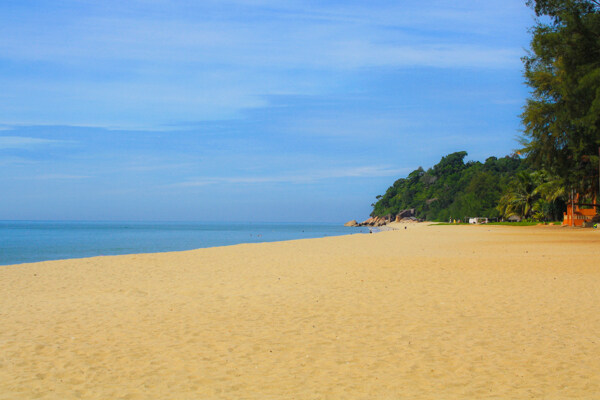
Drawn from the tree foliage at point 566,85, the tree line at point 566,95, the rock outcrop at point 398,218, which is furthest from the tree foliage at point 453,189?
the tree foliage at point 566,85

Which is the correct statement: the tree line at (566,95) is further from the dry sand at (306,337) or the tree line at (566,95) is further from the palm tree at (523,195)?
the palm tree at (523,195)

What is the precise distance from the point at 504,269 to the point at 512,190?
6549cm

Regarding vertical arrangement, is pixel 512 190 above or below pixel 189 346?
above

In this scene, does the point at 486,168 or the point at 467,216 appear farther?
the point at 486,168

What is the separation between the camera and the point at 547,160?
31969 mm

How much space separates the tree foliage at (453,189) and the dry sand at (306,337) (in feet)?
259

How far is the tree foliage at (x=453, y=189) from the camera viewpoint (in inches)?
3797

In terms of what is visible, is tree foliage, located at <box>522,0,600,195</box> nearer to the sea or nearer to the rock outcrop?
the sea

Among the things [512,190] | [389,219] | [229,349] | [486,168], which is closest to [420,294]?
[229,349]

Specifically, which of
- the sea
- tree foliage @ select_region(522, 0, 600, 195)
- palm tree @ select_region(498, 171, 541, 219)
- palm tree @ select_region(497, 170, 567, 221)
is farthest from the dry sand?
palm tree @ select_region(498, 171, 541, 219)

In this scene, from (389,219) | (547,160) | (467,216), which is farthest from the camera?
(389,219)

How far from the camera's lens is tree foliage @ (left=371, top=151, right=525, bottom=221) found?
316 ft

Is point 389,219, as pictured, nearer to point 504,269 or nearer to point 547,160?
point 547,160

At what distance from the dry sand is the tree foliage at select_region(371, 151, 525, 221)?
259 feet
